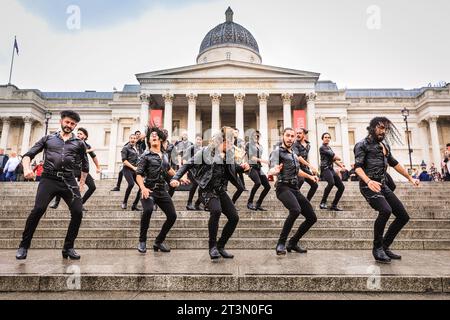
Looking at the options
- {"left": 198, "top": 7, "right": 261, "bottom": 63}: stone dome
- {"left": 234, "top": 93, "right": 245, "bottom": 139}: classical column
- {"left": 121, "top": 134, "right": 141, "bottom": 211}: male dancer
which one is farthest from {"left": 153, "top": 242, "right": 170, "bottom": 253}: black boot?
{"left": 198, "top": 7, "right": 261, "bottom": 63}: stone dome

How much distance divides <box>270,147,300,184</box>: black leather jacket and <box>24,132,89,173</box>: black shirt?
10.8ft

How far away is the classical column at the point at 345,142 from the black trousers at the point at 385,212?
33.1 meters

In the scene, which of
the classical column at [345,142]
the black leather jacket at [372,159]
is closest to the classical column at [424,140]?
the classical column at [345,142]

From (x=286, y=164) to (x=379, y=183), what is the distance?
1.45 meters

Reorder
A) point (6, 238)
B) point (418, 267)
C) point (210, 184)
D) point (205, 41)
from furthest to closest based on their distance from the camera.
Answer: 1. point (205, 41)
2. point (6, 238)
3. point (210, 184)
4. point (418, 267)

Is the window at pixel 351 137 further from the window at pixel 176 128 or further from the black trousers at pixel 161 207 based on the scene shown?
the black trousers at pixel 161 207

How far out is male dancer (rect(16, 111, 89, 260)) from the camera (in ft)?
14.6

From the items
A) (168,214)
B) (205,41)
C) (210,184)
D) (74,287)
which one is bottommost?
(74,287)

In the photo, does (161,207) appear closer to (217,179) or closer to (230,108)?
(217,179)

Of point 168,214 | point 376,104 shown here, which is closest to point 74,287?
point 168,214

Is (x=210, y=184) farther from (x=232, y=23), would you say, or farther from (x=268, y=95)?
(x=232, y=23)

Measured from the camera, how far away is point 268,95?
107 ft

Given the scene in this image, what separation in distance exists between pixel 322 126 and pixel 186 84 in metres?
17.8

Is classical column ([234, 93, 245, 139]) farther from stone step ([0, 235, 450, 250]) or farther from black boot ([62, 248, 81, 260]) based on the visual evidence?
black boot ([62, 248, 81, 260])
